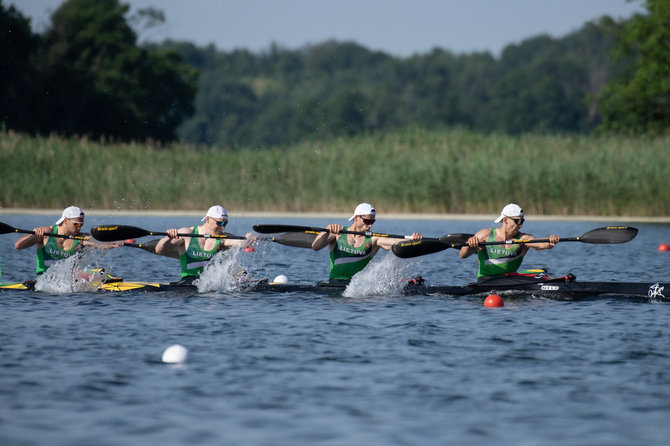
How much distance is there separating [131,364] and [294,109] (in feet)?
290

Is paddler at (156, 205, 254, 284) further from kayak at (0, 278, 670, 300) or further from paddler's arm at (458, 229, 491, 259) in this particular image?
paddler's arm at (458, 229, 491, 259)

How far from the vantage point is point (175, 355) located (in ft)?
30.7

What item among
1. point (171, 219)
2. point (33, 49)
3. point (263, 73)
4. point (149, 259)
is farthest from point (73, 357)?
point (263, 73)

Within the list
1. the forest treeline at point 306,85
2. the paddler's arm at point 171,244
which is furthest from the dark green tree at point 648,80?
the paddler's arm at point 171,244

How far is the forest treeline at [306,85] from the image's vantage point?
45.3 metres

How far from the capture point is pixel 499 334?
10859 millimetres

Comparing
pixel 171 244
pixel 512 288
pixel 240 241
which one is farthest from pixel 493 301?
pixel 171 244

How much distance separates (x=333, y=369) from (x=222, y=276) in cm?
560

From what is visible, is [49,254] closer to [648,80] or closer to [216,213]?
[216,213]

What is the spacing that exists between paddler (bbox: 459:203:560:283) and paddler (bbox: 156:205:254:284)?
335cm

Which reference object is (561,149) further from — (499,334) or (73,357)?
(73,357)

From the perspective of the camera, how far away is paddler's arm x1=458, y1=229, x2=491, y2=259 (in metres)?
13.4

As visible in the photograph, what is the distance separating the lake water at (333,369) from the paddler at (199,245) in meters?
0.36

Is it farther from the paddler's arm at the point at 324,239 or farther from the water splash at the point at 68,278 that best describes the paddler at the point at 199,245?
the water splash at the point at 68,278
